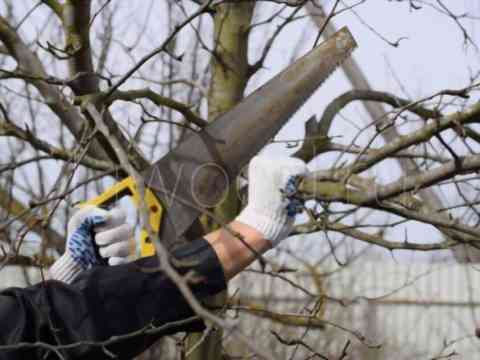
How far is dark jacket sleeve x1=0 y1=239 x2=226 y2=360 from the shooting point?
2.70m

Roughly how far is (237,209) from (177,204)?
1397 mm

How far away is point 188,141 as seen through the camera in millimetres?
3320

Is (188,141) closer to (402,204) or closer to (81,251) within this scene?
A: (81,251)

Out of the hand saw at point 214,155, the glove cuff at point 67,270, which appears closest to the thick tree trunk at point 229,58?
the hand saw at point 214,155

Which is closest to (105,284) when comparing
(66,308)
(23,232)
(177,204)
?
(66,308)

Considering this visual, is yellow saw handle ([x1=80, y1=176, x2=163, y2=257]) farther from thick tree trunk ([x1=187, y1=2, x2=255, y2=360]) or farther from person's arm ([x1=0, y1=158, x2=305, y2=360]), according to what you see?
thick tree trunk ([x1=187, y1=2, x2=255, y2=360])

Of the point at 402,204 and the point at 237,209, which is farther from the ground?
the point at 237,209

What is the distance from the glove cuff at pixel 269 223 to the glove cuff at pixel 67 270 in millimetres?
674

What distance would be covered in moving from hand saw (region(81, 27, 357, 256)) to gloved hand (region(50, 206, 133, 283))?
7 centimetres

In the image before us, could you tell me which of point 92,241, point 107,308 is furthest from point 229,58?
point 107,308

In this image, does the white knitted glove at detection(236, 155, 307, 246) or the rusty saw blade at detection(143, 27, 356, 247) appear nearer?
the white knitted glove at detection(236, 155, 307, 246)

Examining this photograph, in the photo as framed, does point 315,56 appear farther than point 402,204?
Yes

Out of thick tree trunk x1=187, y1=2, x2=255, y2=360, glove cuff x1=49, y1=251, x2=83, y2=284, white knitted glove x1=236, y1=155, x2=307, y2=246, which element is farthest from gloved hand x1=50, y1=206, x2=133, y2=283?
thick tree trunk x1=187, y1=2, x2=255, y2=360

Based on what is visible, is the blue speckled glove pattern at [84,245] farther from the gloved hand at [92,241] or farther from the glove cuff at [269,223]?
the glove cuff at [269,223]
